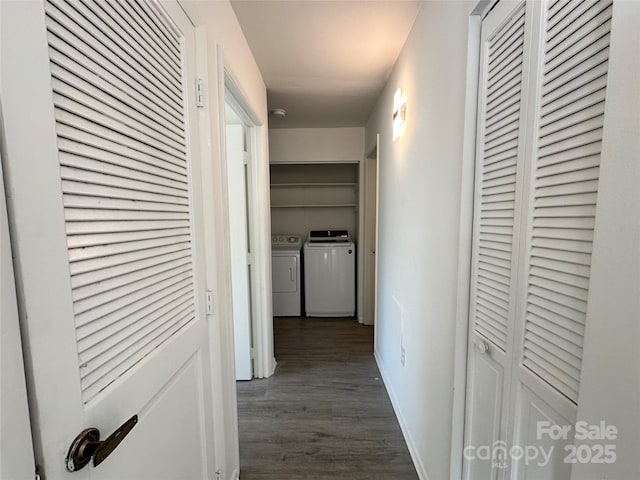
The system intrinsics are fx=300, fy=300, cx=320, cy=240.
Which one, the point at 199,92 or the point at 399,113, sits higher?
the point at 399,113

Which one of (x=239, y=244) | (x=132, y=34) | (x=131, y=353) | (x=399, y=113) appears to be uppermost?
(x=399, y=113)

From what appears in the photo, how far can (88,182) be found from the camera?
24.0 inches

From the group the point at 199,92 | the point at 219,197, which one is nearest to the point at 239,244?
the point at 219,197

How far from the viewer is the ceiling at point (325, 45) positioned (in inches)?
61.1

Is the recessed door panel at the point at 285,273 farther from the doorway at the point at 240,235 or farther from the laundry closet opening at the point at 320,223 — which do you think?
the doorway at the point at 240,235

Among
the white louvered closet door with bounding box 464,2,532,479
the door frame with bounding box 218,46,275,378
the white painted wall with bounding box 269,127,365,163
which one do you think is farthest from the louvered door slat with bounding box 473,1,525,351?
the white painted wall with bounding box 269,127,365,163

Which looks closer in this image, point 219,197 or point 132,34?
point 132,34

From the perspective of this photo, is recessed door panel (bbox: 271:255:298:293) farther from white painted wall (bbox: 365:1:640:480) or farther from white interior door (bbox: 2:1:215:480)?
white interior door (bbox: 2:1:215:480)

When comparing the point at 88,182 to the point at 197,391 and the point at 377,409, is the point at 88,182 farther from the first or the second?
the point at 377,409

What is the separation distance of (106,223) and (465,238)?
1.10 m

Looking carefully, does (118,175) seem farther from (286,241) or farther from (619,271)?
(286,241)

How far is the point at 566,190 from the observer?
2.19 feet

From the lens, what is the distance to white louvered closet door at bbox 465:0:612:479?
63cm

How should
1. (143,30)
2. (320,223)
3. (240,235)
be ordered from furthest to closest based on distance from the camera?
1. (320,223)
2. (240,235)
3. (143,30)
